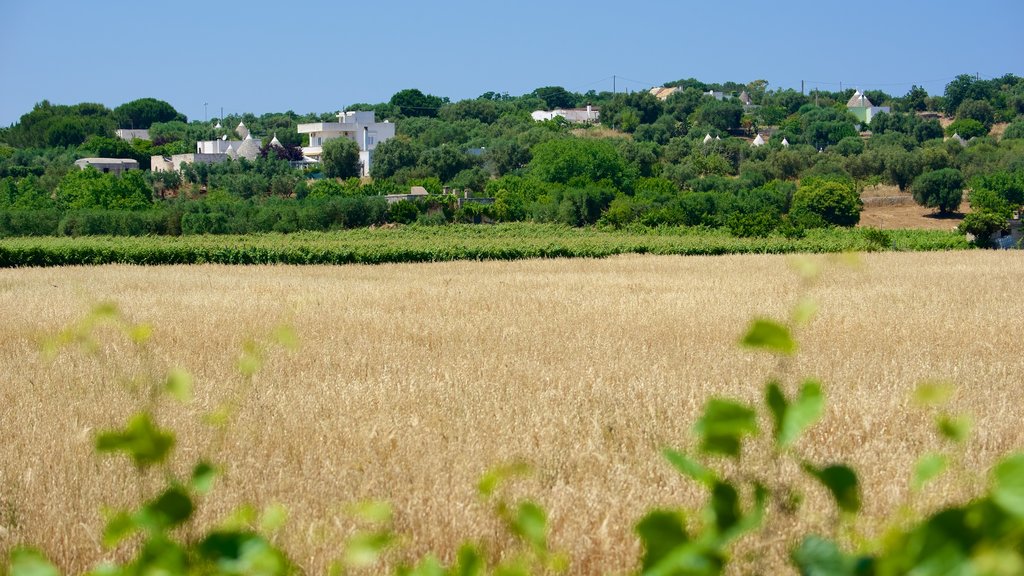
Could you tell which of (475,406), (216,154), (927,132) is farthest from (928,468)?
(927,132)

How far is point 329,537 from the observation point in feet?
16.2

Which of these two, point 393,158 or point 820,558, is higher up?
point 393,158

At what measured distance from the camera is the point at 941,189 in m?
82.2

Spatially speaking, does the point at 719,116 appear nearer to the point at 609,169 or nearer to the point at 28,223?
the point at 609,169

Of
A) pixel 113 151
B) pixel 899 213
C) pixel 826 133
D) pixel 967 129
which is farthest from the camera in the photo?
pixel 967 129

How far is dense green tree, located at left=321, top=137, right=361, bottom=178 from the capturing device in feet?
349

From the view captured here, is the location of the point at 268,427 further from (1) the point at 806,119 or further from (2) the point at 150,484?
(1) the point at 806,119

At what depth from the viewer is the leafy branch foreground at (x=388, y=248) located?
39188 mm

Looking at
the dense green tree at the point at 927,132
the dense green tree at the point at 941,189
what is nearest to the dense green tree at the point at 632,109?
the dense green tree at the point at 927,132

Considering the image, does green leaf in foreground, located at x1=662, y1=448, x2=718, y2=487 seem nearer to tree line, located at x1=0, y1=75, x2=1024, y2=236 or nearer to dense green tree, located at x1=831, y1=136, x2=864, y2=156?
tree line, located at x1=0, y1=75, x2=1024, y2=236

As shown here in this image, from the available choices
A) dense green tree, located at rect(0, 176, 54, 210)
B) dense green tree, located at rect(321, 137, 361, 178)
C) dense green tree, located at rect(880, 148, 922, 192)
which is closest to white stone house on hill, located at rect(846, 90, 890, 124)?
dense green tree, located at rect(880, 148, 922, 192)

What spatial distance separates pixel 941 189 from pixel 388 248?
57475 millimetres

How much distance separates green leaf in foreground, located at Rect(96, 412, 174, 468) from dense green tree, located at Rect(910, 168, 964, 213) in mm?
88280

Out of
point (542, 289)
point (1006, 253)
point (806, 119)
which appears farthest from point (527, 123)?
point (542, 289)
